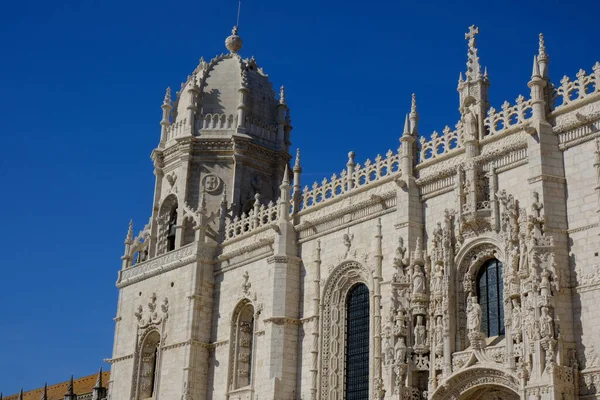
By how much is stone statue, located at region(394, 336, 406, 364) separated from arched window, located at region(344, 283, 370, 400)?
110 inches

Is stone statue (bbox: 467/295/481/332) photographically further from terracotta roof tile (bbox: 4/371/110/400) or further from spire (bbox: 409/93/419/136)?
terracotta roof tile (bbox: 4/371/110/400)

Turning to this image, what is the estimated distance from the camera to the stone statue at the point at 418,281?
24.0 m

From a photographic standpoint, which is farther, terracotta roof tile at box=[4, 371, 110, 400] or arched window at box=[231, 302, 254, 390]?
terracotta roof tile at box=[4, 371, 110, 400]

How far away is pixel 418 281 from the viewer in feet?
79.2

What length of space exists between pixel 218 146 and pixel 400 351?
15.0 meters

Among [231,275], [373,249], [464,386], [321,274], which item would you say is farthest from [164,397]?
[464,386]

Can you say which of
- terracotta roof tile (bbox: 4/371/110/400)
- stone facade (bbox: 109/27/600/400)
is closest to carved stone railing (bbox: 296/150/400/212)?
stone facade (bbox: 109/27/600/400)

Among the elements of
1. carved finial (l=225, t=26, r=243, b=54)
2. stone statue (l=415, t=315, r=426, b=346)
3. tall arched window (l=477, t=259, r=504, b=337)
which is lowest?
stone statue (l=415, t=315, r=426, b=346)

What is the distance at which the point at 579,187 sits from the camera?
2159 cm

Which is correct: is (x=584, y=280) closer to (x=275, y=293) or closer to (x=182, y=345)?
(x=275, y=293)

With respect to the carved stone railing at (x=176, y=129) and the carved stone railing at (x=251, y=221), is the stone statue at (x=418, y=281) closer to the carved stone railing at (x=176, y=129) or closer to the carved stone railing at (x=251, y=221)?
the carved stone railing at (x=251, y=221)

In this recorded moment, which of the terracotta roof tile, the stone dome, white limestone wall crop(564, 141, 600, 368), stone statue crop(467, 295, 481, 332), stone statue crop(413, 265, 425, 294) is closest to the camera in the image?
white limestone wall crop(564, 141, 600, 368)

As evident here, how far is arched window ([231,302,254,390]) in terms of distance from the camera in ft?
99.9

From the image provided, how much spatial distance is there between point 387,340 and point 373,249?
11.2ft
